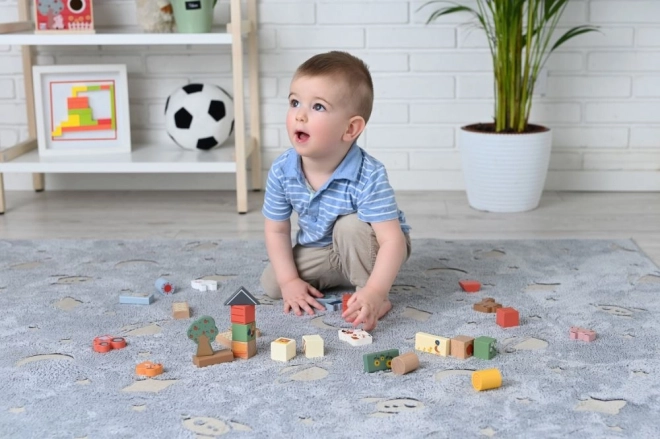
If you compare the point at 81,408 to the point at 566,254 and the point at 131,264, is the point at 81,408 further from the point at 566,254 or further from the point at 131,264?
the point at 566,254

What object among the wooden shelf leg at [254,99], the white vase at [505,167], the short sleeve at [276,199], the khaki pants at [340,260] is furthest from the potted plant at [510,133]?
the short sleeve at [276,199]

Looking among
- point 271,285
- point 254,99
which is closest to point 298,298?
point 271,285

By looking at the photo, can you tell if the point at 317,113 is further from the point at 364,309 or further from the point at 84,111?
the point at 84,111

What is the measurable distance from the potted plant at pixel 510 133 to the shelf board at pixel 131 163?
2.15ft

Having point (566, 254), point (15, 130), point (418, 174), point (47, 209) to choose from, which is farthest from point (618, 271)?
point (15, 130)

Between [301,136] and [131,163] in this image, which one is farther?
[131,163]

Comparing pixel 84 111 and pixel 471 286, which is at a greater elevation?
pixel 84 111

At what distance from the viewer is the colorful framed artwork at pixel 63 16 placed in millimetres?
2266

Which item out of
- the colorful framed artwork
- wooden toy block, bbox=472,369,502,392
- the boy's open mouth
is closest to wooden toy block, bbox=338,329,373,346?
wooden toy block, bbox=472,369,502,392

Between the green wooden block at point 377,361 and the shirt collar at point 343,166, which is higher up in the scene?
the shirt collar at point 343,166

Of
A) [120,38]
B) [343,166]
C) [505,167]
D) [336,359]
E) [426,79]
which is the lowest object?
[336,359]

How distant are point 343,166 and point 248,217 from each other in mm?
825

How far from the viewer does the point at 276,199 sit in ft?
5.13

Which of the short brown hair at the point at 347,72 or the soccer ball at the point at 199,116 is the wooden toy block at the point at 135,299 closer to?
the short brown hair at the point at 347,72
